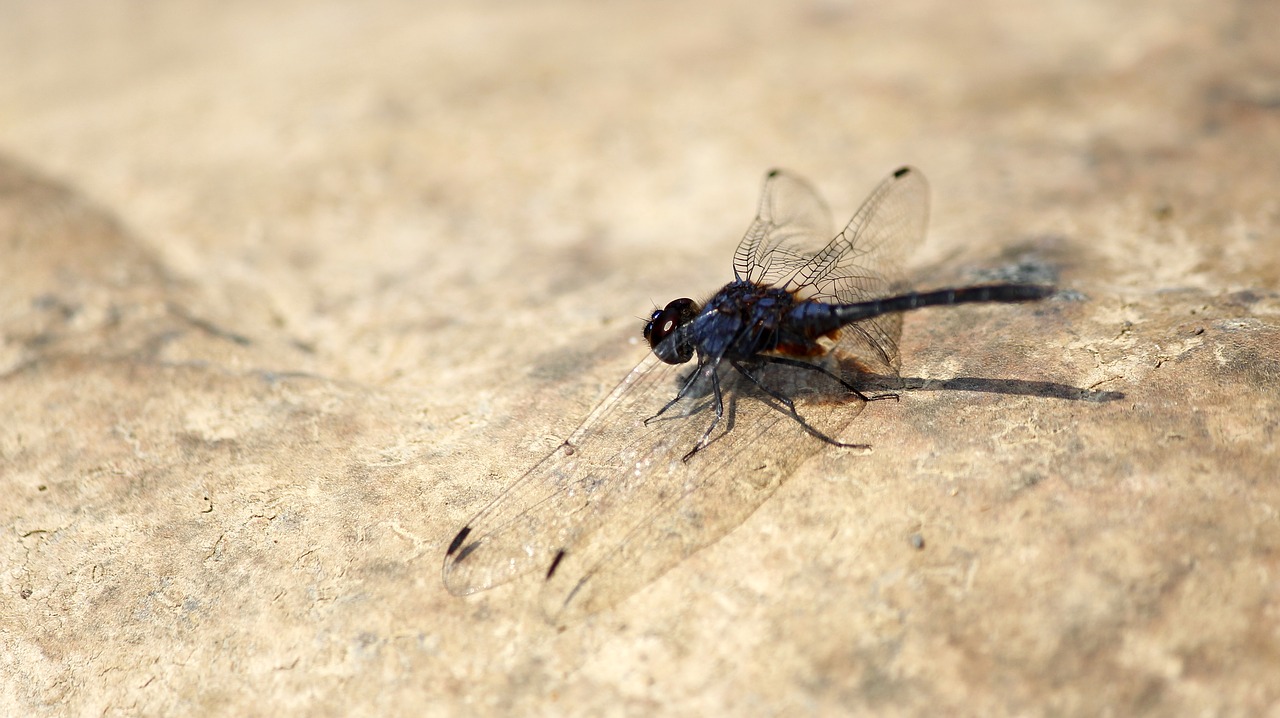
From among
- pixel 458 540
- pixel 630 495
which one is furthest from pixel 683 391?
pixel 458 540

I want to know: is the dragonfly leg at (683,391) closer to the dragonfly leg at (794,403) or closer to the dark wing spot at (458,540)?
the dragonfly leg at (794,403)

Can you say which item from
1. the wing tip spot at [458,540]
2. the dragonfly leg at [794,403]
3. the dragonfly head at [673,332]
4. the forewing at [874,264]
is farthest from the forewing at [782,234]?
the wing tip spot at [458,540]

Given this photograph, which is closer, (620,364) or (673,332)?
(673,332)

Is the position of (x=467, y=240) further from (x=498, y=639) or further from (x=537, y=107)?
(x=498, y=639)

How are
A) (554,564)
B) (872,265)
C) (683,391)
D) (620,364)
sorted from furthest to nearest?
(872,265), (620,364), (683,391), (554,564)

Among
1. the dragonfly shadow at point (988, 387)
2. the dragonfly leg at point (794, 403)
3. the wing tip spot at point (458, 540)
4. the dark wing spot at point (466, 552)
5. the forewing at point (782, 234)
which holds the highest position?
the forewing at point (782, 234)

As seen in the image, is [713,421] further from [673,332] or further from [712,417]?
[673,332]

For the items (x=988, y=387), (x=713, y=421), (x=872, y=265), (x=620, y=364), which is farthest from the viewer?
(x=872, y=265)

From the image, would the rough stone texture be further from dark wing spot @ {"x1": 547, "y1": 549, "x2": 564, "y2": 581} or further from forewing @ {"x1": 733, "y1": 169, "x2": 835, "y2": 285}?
forewing @ {"x1": 733, "y1": 169, "x2": 835, "y2": 285}
